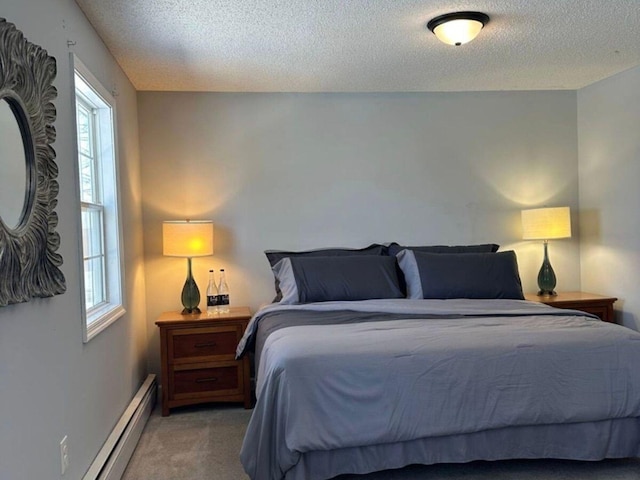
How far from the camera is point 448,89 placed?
4105mm

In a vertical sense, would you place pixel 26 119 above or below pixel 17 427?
above

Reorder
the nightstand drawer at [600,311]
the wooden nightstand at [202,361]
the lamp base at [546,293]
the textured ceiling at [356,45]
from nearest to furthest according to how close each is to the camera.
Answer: the textured ceiling at [356,45] < the wooden nightstand at [202,361] < the nightstand drawer at [600,311] < the lamp base at [546,293]

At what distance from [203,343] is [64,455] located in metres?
1.56

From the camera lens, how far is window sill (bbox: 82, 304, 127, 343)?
7.57ft

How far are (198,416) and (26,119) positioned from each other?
2.35 m

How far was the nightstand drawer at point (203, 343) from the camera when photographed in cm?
341

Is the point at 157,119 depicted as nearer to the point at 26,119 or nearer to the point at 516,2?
the point at 26,119

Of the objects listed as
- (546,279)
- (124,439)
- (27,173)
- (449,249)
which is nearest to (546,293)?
(546,279)

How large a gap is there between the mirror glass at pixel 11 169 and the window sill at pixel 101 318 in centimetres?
83

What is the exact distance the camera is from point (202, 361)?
3.44 m

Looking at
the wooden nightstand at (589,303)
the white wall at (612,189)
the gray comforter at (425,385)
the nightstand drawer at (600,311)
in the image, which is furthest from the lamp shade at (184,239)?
the white wall at (612,189)

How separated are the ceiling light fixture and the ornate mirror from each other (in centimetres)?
191

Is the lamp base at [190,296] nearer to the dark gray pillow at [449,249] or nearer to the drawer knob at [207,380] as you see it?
the drawer knob at [207,380]

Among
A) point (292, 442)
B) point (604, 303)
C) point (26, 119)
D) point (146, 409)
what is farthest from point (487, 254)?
point (26, 119)
